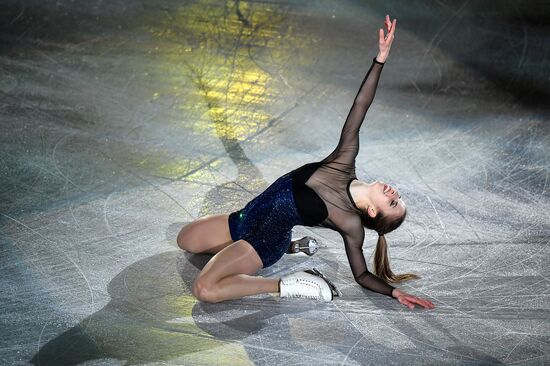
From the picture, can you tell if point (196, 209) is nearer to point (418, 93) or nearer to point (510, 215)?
point (510, 215)

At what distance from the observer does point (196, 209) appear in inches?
233

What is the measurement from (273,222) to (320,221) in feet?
0.89

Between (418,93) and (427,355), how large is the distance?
3.57 metres

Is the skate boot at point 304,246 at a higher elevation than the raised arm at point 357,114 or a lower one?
lower

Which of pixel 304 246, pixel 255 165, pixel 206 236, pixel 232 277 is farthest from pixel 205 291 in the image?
pixel 255 165

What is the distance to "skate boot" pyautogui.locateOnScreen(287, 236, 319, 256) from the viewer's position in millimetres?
5461

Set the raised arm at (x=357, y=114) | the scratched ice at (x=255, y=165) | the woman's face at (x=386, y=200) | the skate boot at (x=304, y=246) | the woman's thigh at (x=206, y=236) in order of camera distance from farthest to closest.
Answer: the skate boot at (x=304, y=246) < the woman's thigh at (x=206, y=236) < the raised arm at (x=357, y=114) < the woman's face at (x=386, y=200) < the scratched ice at (x=255, y=165)

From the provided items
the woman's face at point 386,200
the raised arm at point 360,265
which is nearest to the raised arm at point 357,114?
the woman's face at point 386,200

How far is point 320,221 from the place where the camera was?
4.99 m

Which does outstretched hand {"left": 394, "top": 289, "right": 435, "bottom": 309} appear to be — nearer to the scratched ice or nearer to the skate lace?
the scratched ice

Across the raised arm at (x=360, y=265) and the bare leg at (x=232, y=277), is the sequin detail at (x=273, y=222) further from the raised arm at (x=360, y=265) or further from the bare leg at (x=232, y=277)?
the raised arm at (x=360, y=265)

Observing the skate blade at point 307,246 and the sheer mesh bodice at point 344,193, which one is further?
the skate blade at point 307,246

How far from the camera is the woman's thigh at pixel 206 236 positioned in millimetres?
5336

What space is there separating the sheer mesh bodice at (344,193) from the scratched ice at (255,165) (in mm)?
260
